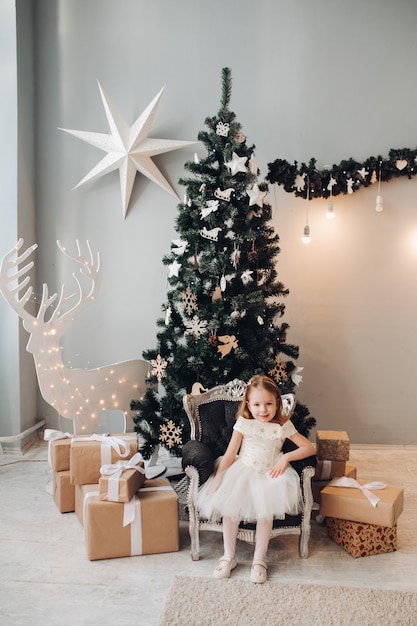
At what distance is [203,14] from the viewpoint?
4219mm

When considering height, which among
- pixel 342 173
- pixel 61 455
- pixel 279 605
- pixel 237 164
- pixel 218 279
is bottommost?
pixel 279 605

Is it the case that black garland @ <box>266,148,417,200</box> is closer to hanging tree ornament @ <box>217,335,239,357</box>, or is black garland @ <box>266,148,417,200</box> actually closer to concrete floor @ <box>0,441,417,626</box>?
hanging tree ornament @ <box>217,335,239,357</box>

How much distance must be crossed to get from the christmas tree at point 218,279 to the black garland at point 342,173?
88 centimetres

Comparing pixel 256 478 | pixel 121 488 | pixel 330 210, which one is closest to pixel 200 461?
pixel 256 478

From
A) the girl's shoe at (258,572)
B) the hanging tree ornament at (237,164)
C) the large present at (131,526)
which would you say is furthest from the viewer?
the hanging tree ornament at (237,164)

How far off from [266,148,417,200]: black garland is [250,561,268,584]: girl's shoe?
8.60 ft

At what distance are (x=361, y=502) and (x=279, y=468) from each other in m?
0.43

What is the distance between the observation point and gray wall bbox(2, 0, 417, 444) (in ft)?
13.7

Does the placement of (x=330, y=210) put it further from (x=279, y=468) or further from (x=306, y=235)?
(x=279, y=468)

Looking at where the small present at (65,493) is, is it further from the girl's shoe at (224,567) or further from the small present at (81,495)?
the girl's shoe at (224,567)

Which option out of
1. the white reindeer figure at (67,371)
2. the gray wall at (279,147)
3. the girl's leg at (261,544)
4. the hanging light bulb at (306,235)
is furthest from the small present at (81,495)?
the hanging light bulb at (306,235)

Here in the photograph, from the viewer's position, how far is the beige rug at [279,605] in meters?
2.11

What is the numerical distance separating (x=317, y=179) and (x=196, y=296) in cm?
146

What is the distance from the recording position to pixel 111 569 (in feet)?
8.18
